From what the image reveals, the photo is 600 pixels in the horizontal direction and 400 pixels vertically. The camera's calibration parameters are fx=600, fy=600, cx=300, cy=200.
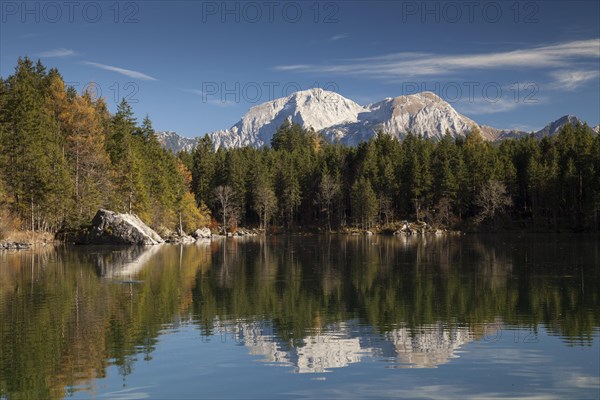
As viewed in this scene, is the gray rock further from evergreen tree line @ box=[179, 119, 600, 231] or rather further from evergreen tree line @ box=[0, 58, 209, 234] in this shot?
evergreen tree line @ box=[179, 119, 600, 231]

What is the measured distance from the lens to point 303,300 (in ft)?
92.3

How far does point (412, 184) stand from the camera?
12538 cm

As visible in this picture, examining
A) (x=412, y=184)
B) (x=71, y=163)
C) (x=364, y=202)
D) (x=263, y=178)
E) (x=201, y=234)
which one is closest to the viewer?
(x=71, y=163)

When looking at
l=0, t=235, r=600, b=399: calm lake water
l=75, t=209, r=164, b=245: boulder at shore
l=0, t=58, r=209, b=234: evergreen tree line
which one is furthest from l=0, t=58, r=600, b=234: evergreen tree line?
l=0, t=235, r=600, b=399: calm lake water

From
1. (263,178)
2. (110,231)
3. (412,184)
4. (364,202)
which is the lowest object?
Result: (110,231)

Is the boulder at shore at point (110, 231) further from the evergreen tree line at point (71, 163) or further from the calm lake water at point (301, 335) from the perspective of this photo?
the calm lake water at point (301, 335)

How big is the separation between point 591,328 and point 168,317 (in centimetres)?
1580

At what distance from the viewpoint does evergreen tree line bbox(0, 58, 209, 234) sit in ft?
219

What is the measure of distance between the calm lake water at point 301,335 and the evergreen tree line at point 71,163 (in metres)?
31.3

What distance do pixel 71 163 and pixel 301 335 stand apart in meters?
66.0

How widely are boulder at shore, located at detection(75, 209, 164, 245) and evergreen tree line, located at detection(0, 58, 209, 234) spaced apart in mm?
1951

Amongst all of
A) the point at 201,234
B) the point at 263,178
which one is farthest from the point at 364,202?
the point at 201,234

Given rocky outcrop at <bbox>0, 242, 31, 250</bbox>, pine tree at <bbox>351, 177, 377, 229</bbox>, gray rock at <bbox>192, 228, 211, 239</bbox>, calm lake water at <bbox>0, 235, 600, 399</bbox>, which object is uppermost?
pine tree at <bbox>351, 177, 377, 229</bbox>

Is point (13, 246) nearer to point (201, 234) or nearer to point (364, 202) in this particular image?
point (201, 234)
